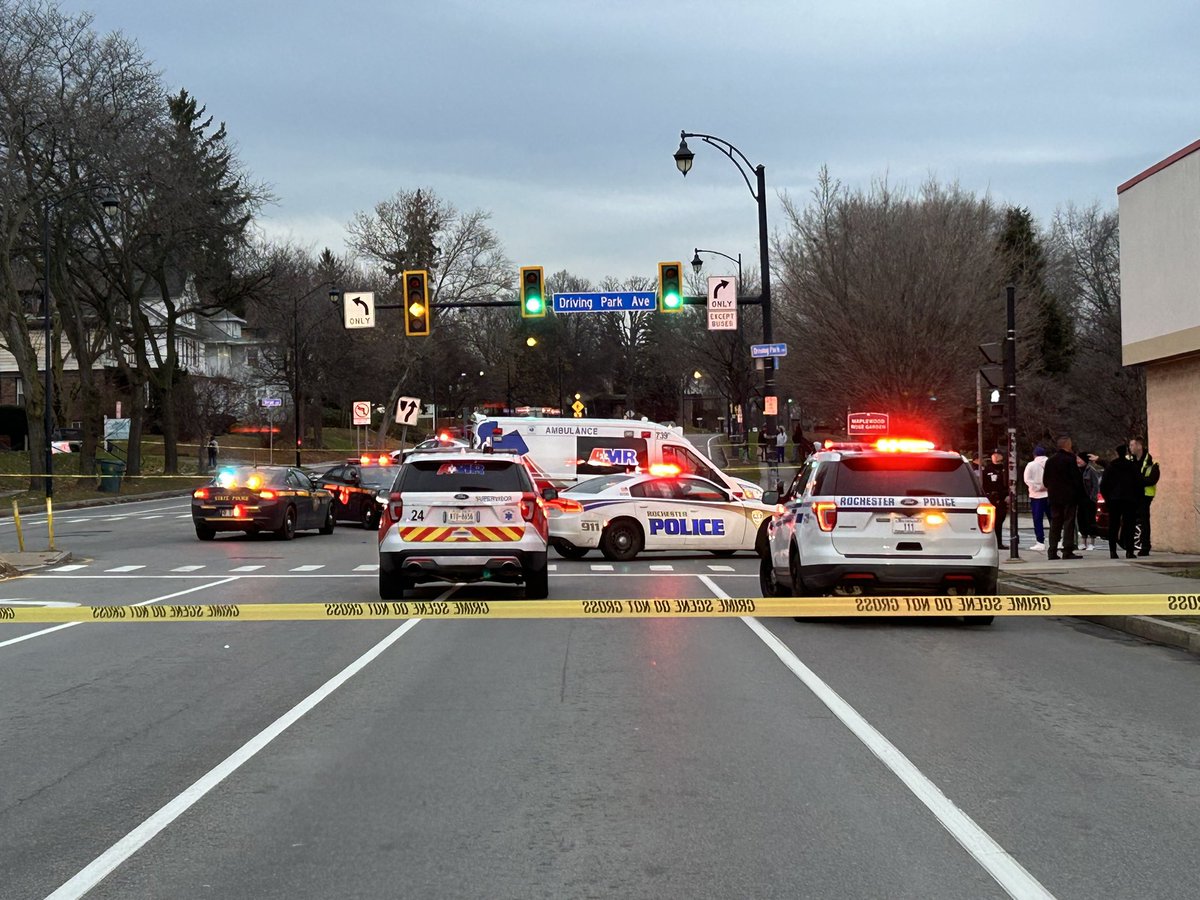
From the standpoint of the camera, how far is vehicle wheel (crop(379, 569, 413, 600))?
14.7m

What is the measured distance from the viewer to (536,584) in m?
14.8

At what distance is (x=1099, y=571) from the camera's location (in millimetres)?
16875

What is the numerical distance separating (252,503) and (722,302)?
11967 mm

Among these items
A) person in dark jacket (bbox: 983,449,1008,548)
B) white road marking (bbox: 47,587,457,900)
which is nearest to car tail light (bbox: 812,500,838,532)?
white road marking (bbox: 47,587,457,900)

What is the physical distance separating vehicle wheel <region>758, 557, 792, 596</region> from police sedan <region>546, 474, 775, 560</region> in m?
5.57

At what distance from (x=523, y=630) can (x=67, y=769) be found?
5990mm

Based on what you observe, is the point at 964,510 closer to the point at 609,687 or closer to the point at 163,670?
the point at 609,687

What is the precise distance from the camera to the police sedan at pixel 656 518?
69.8ft

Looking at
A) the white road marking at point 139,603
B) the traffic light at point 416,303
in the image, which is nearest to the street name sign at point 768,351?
the traffic light at point 416,303

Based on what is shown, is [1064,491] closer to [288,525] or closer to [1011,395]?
[1011,395]

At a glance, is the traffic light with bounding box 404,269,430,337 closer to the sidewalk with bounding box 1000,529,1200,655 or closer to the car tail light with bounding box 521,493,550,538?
the sidewalk with bounding box 1000,529,1200,655

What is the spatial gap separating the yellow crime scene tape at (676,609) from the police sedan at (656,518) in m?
8.39

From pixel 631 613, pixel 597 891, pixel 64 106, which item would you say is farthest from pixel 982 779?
pixel 64 106

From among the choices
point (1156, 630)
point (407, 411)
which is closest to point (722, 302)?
point (1156, 630)
